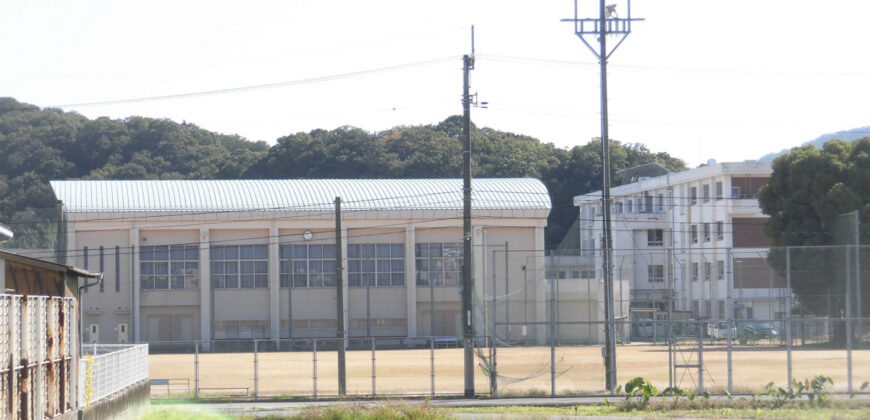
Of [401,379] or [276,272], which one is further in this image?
[276,272]

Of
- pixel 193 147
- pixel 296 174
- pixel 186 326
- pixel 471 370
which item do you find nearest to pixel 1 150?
pixel 193 147

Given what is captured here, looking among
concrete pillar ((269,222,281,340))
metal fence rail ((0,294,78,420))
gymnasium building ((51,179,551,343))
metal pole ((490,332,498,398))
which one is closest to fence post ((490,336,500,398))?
metal pole ((490,332,498,398))

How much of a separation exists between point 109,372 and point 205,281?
143 ft

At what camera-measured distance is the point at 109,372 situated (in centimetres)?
2086

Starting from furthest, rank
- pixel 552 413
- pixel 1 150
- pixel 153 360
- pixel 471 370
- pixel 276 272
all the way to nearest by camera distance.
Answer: pixel 1 150 < pixel 276 272 < pixel 153 360 < pixel 471 370 < pixel 552 413

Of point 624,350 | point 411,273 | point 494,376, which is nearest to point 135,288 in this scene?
point 411,273

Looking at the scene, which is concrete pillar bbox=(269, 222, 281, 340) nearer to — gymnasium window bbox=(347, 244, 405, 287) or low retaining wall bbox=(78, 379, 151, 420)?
gymnasium window bbox=(347, 244, 405, 287)

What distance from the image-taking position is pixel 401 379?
40.2 meters

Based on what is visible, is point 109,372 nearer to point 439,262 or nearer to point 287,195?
point 287,195

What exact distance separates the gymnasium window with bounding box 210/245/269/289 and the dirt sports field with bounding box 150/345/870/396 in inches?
442

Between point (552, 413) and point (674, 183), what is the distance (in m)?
56.9

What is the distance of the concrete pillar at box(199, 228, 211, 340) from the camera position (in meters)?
63.4

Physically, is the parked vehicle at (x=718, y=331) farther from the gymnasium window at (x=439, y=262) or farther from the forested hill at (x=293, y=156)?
the forested hill at (x=293, y=156)

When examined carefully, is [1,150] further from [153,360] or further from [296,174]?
[153,360]
